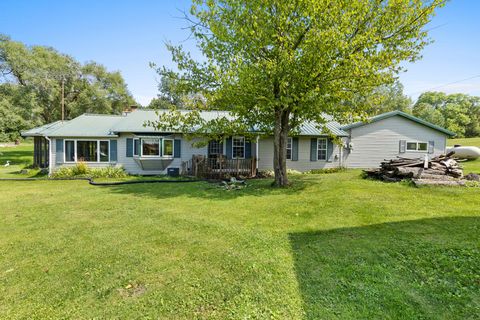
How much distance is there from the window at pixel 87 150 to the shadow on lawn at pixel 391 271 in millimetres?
14197

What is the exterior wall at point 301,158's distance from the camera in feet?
52.7

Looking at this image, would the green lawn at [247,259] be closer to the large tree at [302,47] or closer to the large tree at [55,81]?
the large tree at [302,47]

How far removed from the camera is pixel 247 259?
13.7 ft

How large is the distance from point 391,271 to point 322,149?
13792 mm

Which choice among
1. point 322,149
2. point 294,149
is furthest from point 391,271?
point 322,149

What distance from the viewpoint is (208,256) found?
170 inches

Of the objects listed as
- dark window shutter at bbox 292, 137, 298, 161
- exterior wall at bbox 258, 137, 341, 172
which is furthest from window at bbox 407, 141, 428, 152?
dark window shutter at bbox 292, 137, 298, 161

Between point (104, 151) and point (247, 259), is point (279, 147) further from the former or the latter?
point (104, 151)

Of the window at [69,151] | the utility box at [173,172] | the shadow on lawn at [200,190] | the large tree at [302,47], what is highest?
the large tree at [302,47]

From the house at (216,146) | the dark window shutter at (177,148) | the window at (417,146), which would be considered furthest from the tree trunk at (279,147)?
the window at (417,146)

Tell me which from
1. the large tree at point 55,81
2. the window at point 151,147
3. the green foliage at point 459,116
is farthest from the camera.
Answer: the green foliage at point 459,116

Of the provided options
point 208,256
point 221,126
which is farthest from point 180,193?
point 208,256

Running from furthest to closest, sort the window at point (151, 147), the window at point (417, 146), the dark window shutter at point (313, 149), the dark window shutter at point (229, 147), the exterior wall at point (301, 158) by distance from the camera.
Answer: the window at point (417, 146), the dark window shutter at point (313, 149), the exterior wall at point (301, 158), the dark window shutter at point (229, 147), the window at point (151, 147)

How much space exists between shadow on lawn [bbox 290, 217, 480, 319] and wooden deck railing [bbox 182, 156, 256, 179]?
8860mm
